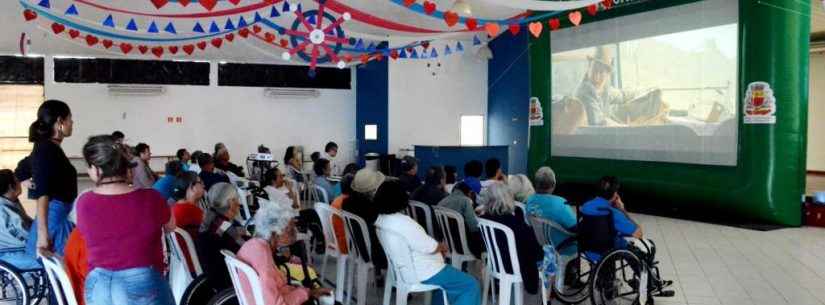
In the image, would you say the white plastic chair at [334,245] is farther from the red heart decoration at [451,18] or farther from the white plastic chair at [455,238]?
the red heart decoration at [451,18]

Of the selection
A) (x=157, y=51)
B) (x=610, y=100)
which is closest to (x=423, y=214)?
(x=610, y=100)

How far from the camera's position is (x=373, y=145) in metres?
15.8

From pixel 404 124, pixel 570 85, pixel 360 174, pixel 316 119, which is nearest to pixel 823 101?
pixel 570 85

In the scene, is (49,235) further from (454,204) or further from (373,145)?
(373,145)

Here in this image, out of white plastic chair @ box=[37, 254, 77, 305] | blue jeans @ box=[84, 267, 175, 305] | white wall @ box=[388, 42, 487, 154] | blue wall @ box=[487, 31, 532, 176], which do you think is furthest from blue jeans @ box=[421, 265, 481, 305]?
white wall @ box=[388, 42, 487, 154]

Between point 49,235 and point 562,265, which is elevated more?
point 49,235

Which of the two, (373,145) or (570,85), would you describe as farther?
(373,145)

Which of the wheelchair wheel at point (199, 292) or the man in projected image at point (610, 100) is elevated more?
the man in projected image at point (610, 100)

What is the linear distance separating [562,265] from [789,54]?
5.20 m

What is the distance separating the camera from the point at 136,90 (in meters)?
15.3

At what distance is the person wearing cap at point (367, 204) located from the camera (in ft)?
13.2

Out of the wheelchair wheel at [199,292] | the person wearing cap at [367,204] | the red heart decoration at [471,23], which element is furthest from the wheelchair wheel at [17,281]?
the red heart decoration at [471,23]

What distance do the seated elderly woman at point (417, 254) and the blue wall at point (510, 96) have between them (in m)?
10.6

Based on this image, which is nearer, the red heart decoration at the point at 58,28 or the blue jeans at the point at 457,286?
the blue jeans at the point at 457,286
